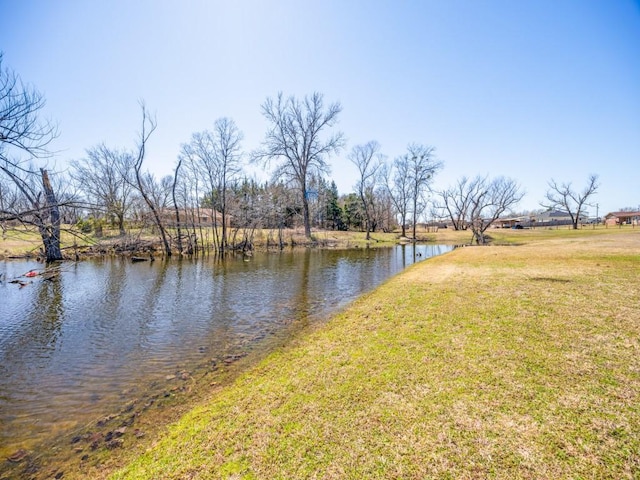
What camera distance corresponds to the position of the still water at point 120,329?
199 inches

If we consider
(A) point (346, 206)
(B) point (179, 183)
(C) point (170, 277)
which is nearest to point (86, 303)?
(C) point (170, 277)

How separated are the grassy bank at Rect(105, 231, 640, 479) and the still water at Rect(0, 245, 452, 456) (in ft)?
6.16

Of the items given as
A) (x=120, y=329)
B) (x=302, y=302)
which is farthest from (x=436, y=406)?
(x=120, y=329)

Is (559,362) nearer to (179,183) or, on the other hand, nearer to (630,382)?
(630,382)

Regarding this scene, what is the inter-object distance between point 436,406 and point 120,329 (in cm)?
860

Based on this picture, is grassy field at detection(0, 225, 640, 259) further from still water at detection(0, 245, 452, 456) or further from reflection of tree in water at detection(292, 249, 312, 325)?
reflection of tree in water at detection(292, 249, 312, 325)

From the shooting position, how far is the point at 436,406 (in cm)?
356

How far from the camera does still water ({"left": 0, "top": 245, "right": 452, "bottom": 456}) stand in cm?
504

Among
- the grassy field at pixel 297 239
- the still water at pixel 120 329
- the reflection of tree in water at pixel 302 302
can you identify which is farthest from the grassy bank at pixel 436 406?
the grassy field at pixel 297 239

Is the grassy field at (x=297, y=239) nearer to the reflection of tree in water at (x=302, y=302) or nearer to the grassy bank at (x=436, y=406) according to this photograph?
the reflection of tree in water at (x=302, y=302)

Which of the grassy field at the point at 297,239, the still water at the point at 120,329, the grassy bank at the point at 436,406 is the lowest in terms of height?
the still water at the point at 120,329

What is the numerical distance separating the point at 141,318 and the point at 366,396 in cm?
833

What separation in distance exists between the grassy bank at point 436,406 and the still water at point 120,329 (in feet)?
6.16

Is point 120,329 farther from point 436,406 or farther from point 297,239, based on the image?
point 297,239
